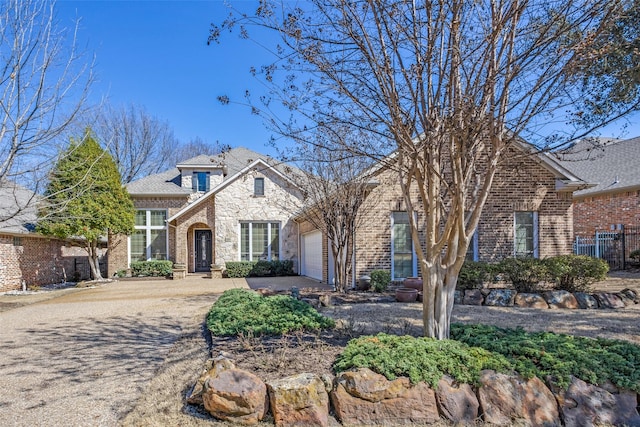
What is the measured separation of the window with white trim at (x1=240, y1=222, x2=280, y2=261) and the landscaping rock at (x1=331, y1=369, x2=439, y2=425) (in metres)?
16.1

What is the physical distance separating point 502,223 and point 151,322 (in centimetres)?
967

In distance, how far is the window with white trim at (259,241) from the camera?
19.6 m

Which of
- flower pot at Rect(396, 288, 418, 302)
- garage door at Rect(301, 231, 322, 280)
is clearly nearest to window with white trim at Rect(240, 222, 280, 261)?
garage door at Rect(301, 231, 322, 280)

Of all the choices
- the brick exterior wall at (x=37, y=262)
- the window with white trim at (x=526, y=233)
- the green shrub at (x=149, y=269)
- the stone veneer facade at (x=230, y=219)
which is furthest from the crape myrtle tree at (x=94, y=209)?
the window with white trim at (x=526, y=233)

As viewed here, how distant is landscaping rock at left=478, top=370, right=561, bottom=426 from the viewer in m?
3.70

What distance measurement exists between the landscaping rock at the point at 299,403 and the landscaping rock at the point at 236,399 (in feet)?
0.35

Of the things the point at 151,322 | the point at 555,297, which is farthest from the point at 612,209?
the point at 151,322

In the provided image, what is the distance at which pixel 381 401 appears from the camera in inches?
147

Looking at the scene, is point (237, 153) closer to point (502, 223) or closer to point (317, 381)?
point (502, 223)

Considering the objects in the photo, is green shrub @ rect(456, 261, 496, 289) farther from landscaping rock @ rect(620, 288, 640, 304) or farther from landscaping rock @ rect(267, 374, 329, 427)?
landscaping rock @ rect(267, 374, 329, 427)

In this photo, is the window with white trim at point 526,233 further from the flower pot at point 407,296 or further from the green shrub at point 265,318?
the green shrub at point 265,318

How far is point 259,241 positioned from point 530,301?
12.9m

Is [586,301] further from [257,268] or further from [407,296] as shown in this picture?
[257,268]

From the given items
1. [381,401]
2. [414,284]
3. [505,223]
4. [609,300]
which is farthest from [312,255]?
[381,401]
